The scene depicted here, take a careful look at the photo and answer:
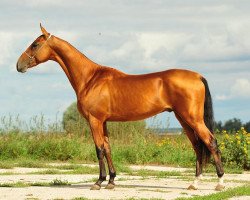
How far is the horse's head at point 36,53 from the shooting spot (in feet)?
39.1

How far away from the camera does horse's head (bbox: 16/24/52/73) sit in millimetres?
11906

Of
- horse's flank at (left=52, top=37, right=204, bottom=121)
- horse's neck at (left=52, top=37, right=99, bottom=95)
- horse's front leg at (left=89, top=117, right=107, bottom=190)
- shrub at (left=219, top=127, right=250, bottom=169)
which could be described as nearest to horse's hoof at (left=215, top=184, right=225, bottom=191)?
horse's flank at (left=52, top=37, right=204, bottom=121)

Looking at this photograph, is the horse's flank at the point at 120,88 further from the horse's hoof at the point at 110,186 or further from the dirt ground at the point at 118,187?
the dirt ground at the point at 118,187

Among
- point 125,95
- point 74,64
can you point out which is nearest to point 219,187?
point 125,95

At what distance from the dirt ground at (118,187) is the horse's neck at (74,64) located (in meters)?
1.96

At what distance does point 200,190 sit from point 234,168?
5.21 metres

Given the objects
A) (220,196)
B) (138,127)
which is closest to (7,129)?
(138,127)

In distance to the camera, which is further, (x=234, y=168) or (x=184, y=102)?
(x=234, y=168)

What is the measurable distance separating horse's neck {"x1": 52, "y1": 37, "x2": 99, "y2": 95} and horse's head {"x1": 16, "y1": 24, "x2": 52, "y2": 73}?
0.50ft

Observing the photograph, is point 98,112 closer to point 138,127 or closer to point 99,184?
point 99,184

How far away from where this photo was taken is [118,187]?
1186cm

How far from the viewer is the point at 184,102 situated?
11117mm

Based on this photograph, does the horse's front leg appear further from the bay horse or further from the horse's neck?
the horse's neck

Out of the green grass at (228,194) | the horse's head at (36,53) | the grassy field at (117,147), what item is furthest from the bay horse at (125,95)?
the grassy field at (117,147)
